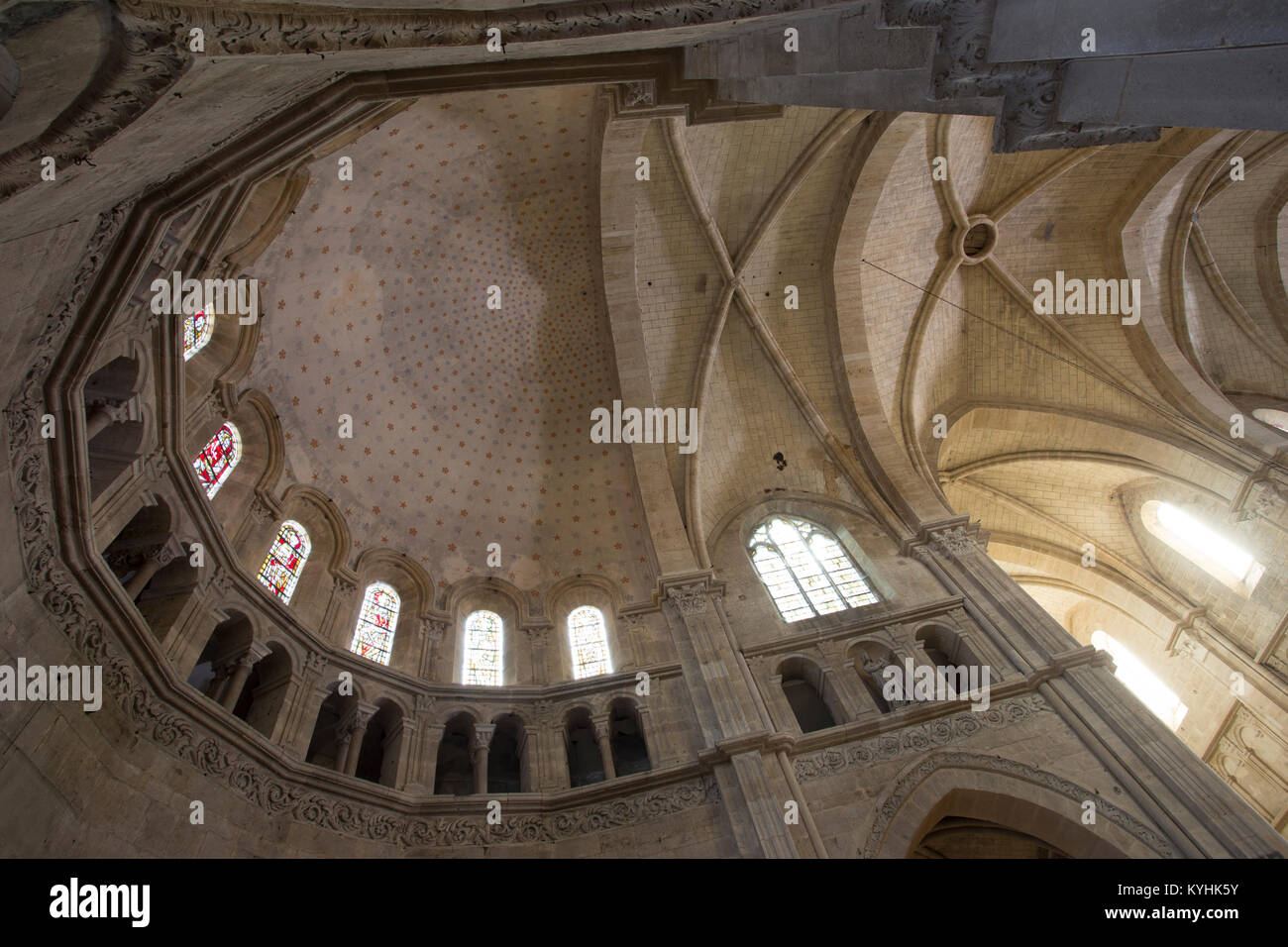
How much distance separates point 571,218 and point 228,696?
407 inches

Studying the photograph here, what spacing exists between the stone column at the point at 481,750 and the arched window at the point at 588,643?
1829 millimetres

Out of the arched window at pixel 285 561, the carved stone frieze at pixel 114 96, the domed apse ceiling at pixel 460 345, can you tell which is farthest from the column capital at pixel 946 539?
the carved stone frieze at pixel 114 96

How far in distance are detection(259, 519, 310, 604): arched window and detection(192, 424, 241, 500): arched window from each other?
120cm

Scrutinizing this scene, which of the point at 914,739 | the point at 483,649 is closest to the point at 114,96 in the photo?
the point at 483,649

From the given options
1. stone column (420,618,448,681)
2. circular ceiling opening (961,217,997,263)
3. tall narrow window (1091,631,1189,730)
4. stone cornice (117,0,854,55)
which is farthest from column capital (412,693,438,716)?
circular ceiling opening (961,217,997,263)

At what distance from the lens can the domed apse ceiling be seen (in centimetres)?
1288

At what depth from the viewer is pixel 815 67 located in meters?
5.77

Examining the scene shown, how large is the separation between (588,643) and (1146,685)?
13032 millimetres

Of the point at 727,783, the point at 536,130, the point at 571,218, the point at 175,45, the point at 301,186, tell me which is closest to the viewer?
the point at 175,45

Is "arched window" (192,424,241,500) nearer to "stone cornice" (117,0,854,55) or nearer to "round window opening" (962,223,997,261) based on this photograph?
"stone cornice" (117,0,854,55)

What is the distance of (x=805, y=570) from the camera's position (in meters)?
15.1

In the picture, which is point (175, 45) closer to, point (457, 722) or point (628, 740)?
point (457, 722)

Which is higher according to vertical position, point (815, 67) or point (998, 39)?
point (815, 67)
